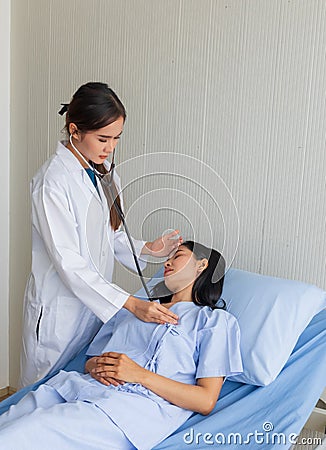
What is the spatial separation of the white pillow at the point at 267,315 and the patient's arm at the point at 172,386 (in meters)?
0.13

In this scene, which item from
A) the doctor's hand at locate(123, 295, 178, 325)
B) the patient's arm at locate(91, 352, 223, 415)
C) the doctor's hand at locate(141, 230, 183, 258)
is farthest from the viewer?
the doctor's hand at locate(141, 230, 183, 258)

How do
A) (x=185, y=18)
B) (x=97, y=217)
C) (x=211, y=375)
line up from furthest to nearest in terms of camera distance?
(x=185, y=18) → (x=97, y=217) → (x=211, y=375)

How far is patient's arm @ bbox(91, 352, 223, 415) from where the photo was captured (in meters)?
1.67

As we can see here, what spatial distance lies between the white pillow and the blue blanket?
4cm

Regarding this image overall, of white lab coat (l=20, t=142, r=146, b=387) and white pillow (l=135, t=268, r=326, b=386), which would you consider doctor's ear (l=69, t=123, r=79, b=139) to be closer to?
white lab coat (l=20, t=142, r=146, b=387)

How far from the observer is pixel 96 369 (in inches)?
69.3

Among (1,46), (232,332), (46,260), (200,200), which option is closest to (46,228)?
(46,260)

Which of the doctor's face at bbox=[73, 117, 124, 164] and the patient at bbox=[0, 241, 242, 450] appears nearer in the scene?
the patient at bbox=[0, 241, 242, 450]

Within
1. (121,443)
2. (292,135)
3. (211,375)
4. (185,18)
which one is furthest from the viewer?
(185,18)

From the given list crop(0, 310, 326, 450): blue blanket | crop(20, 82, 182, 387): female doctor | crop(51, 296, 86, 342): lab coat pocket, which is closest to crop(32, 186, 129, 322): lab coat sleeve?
crop(20, 82, 182, 387): female doctor

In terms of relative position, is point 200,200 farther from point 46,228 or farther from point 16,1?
point 16,1

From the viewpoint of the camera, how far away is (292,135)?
2.10 metres

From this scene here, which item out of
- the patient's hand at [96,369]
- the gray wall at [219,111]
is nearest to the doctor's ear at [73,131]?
the gray wall at [219,111]

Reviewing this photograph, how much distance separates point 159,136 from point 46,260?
28.3 inches
